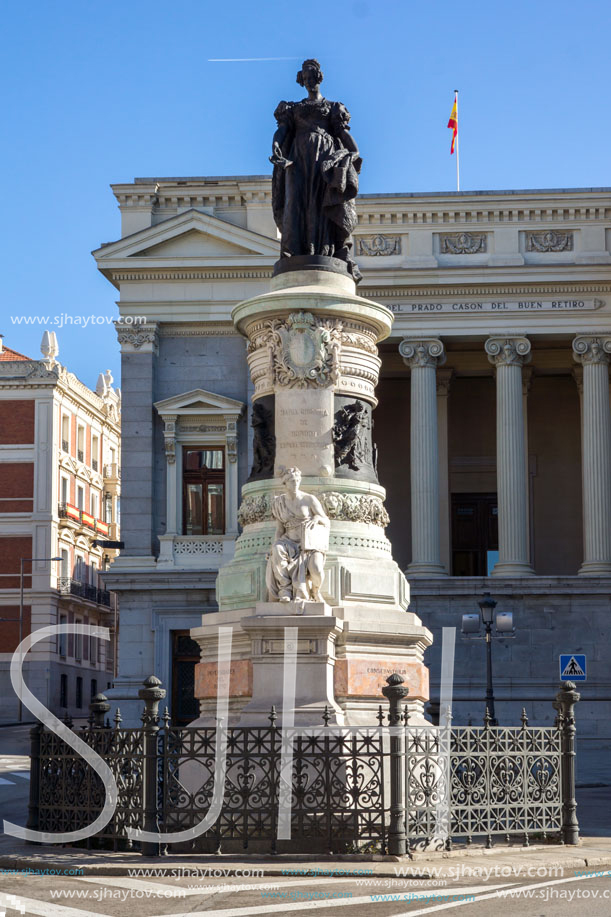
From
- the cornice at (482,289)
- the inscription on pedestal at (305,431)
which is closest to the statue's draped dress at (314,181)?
the inscription on pedestal at (305,431)

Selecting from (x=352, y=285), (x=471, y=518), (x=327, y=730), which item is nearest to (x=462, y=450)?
(x=471, y=518)

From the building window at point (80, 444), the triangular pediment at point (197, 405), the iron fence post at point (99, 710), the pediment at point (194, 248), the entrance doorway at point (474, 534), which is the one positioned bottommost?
the iron fence post at point (99, 710)

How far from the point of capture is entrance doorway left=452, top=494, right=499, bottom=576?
59219mm

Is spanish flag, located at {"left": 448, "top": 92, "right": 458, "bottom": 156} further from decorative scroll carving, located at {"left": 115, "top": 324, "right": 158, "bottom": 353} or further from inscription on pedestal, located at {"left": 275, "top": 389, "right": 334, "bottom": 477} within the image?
inscription on pedestal, located at {"left": 275, "top": 389, "right": 334, "bottom": 477}

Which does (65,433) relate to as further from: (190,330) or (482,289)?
(482,289)

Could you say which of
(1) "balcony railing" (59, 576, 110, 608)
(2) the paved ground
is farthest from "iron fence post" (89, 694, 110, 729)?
(1) "balcony railing" (59, 576, 110, 608)

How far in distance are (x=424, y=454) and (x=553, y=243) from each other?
8.83 m

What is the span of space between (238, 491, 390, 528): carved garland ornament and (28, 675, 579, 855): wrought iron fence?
3049 millimetres

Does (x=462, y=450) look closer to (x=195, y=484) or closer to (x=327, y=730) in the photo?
(x=195, y=484)

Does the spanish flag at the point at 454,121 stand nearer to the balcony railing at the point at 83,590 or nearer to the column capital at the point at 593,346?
the column capital at the point at 593,346

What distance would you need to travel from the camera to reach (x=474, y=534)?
5938 centimetres

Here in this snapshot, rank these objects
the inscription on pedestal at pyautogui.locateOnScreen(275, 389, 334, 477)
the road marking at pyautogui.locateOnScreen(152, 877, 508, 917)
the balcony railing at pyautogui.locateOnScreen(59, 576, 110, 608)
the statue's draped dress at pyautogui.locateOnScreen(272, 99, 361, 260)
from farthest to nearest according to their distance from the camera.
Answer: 1. the balcony railing at pyautogui.locateOnScreen(59, 576, 110, 608)
2. the statue's draped dress at pyautogui.locateOnScreen(272, 99, 361, 260)
3. the inscription on pedestal at pyautogui.locateOnScreen(275, 389, 334, 477)
4. the road marking at pyautogui.locateOnScreen(152, 877, 508, 917)

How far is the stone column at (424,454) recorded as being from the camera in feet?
173

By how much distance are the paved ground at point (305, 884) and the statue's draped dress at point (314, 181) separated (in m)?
8.46
